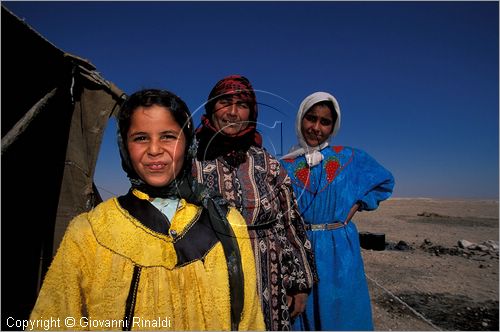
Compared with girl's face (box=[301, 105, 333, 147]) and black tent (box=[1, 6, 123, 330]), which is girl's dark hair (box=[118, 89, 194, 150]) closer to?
black tent (box=[1, 6, 123, 330])

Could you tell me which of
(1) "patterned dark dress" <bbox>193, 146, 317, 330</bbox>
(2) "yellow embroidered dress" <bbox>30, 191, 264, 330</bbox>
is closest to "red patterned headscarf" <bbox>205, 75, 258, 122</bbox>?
(1) "patterned dark dress" <bbox>193, 146, 317, 330</bbox>

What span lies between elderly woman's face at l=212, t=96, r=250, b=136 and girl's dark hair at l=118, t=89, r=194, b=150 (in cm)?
56

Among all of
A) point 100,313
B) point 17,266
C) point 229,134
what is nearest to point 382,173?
point 229,134

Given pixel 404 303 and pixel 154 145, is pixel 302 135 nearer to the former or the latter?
pixel 154 145

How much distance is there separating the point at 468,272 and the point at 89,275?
29.5 ft

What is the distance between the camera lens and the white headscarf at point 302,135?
9.90 feet

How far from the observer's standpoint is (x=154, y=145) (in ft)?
5.09

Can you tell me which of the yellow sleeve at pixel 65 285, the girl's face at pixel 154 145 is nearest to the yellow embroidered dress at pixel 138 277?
the yellow sleeve at pixel 65 285

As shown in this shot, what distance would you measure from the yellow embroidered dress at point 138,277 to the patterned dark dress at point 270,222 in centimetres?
51

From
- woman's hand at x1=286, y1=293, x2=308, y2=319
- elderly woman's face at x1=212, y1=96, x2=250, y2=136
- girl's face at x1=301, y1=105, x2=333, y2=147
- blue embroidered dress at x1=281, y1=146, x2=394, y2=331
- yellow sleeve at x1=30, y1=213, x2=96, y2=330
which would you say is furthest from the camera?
girl's face at x1=301, y1=105, x2=333, y2=147

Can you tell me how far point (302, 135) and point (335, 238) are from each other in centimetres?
115

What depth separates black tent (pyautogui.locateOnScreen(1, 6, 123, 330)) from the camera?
2.16 m

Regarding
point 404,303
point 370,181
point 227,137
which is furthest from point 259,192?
point 404,303

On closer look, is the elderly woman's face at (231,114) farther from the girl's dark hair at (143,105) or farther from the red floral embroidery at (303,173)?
the red floral embroidery at (303,173)
